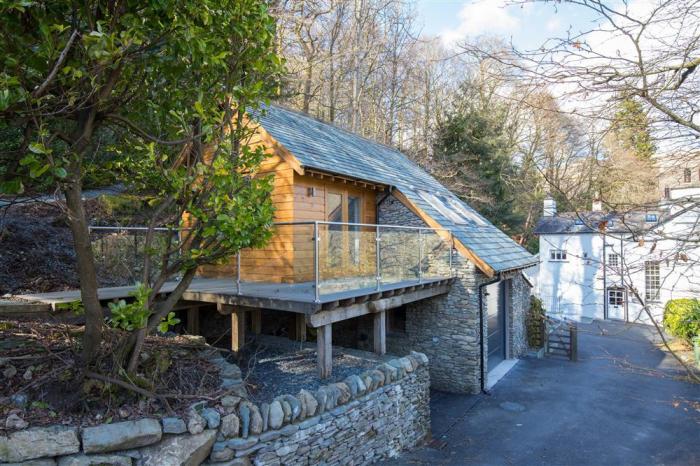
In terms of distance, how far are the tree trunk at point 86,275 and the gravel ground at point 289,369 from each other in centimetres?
216

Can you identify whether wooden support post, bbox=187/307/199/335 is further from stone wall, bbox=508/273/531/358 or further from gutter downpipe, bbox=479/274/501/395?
stone wall, bbox=508/273/531/358

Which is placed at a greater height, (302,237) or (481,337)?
(302,237)

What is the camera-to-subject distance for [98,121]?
507cm

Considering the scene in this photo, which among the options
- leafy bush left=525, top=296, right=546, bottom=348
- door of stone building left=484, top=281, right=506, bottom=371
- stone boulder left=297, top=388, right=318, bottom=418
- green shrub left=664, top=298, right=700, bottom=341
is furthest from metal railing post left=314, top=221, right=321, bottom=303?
green shrub left=664, top=298, right=700, bottom=341

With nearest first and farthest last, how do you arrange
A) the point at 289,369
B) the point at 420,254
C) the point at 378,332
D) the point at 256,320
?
the point at 289,369 < the point at 378,332 < the point at 420,254 < the point at 256,320

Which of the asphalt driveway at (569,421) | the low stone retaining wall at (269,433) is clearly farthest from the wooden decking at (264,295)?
the asphalt driveway at (569,421)

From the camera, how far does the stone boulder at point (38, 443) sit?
12.7 ft

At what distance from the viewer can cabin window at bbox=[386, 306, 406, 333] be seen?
11.5m

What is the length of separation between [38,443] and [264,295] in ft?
11.8

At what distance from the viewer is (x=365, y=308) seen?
7793 millimetres

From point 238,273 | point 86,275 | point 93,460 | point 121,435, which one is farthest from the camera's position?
point 238,273

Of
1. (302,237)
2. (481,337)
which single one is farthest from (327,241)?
(481,337)

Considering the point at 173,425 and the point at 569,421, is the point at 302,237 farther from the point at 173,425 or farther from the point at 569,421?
the point at 569,421

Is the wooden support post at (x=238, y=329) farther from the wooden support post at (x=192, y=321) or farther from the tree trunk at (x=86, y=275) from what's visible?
the tree trunk at (x=86, y=275)
